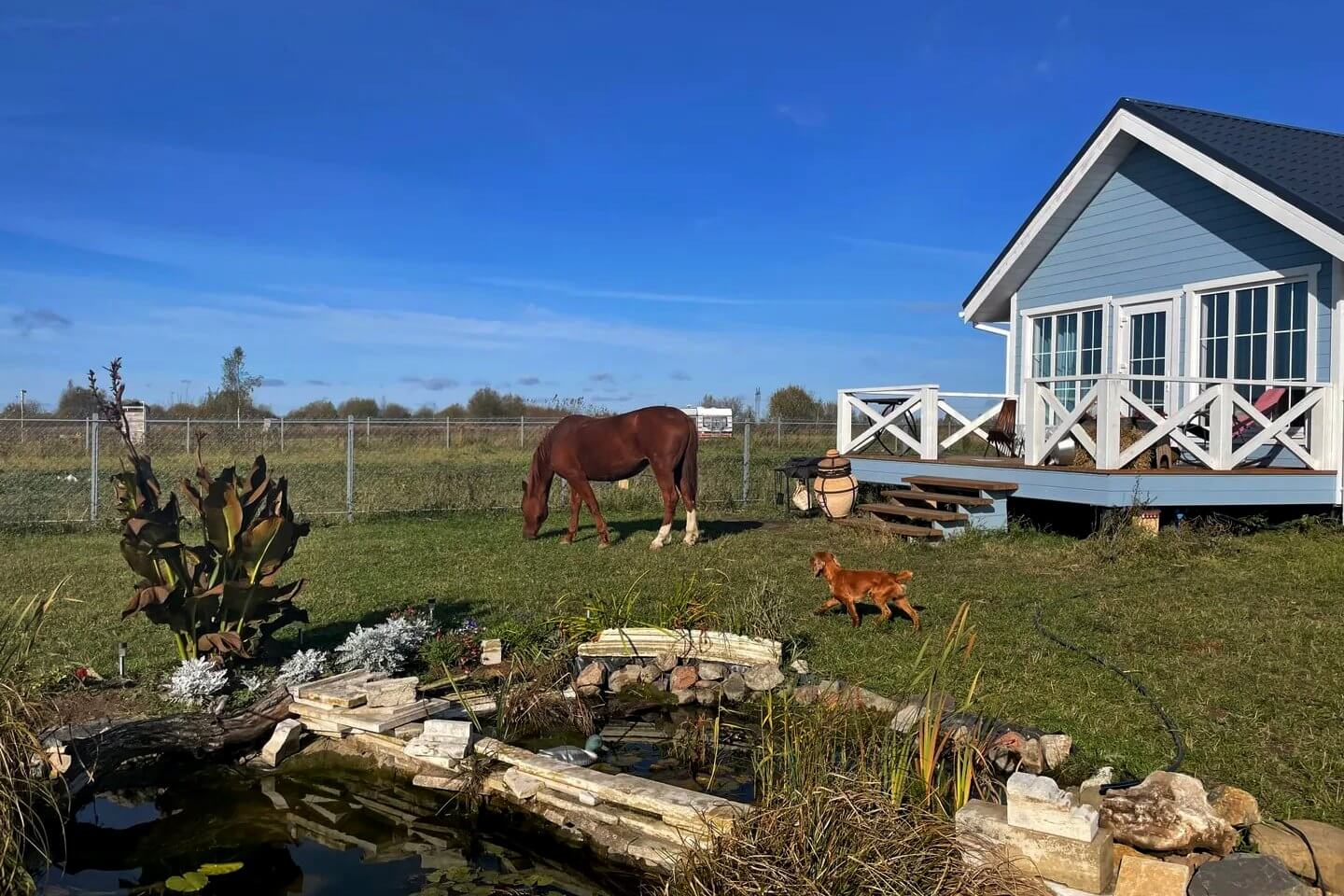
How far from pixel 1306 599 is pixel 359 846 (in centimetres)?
713

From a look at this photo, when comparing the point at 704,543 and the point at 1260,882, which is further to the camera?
the point at 704,543

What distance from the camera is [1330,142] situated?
13.6m

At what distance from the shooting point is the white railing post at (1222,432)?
1048 centimetres

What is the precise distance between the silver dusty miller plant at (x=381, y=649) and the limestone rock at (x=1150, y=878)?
4.51 meters

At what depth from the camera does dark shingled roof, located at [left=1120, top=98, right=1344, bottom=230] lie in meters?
10.5

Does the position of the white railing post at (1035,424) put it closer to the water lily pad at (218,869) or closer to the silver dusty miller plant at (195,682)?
the silver dusty miller plant at (195,682)

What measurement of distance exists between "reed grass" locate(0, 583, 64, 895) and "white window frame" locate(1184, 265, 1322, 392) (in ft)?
37.9

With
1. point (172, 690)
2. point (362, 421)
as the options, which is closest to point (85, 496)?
point (362, 421)

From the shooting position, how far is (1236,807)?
12.6ft

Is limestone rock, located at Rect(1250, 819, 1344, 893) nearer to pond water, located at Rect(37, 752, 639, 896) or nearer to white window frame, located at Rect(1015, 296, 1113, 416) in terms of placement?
pond water, located at Rect(37, 752, 639, 896)

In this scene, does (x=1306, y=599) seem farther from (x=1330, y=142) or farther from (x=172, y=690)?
(x=1330, y=142)

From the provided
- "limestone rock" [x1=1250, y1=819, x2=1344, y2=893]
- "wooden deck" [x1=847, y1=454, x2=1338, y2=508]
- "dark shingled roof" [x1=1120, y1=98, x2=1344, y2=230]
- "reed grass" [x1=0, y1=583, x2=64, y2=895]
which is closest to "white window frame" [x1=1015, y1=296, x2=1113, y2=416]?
"wooden deck" [x1=847, y1=454, x2=1338, y2=508]

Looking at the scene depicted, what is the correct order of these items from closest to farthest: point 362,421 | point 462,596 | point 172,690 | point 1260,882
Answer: point 1260,882, point 172,690, point 462,596, point 362,421

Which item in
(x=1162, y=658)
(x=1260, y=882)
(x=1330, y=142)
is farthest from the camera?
(x=1330, y=142)
